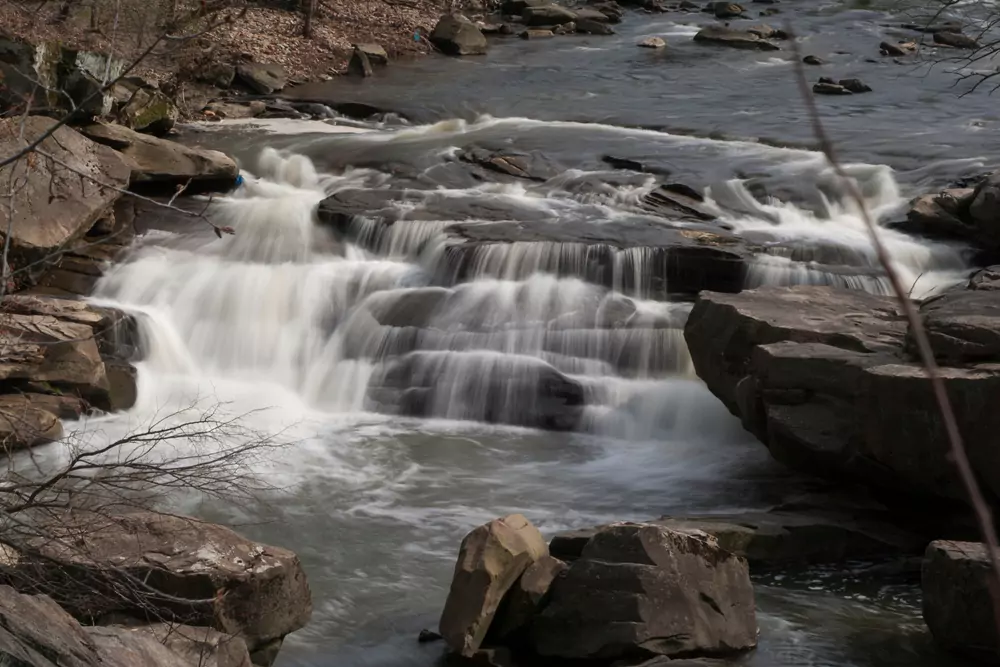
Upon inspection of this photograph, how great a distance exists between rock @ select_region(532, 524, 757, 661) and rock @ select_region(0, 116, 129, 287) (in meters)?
6.06

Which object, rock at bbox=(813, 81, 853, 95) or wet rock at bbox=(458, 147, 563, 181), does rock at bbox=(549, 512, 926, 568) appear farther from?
rock at bbox=(813, 81, 853, 95)

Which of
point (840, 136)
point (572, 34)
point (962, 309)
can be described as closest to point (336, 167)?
point (840, 136)

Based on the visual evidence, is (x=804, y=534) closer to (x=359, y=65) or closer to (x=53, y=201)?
(x=53, y=201)

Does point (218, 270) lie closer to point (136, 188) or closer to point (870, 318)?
point (136, 188)

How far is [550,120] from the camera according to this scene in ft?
58.5

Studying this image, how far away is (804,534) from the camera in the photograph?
7535mm

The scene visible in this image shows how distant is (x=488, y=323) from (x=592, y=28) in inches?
612

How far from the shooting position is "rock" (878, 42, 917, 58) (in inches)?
885

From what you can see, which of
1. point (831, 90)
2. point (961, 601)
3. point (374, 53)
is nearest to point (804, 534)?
point (961, 601)

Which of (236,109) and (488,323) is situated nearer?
(488,323)

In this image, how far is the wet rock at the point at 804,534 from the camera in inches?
290

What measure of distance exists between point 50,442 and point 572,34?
59.8 ft

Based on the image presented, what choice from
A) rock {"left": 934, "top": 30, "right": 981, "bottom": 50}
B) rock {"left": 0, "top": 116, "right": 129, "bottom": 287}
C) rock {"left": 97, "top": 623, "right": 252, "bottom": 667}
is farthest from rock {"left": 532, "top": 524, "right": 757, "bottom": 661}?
rock {"left": 934, "top": 30, "right": 981, "bottom": 50}

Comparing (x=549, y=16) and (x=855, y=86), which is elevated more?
(x=549, y=16)
